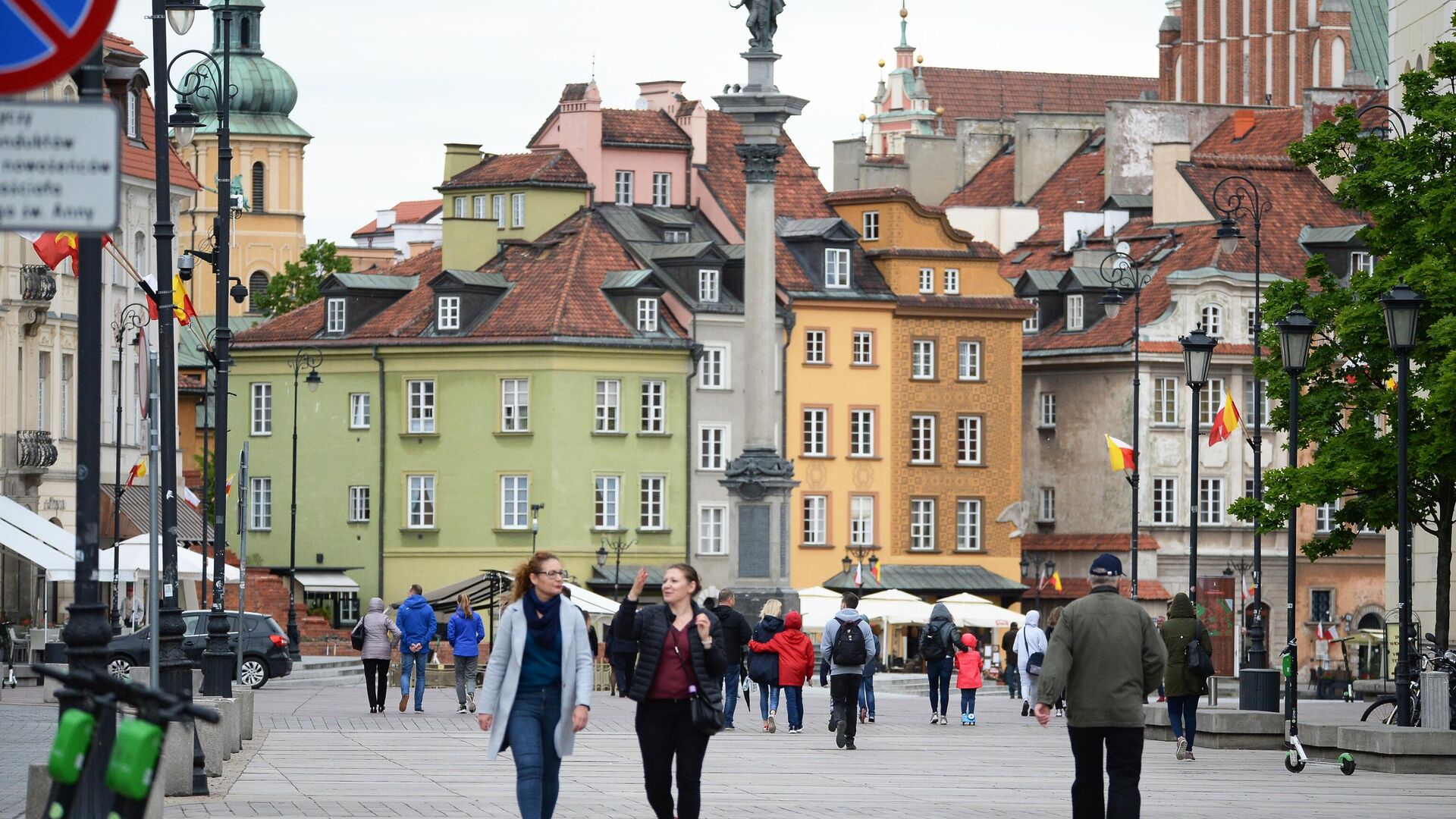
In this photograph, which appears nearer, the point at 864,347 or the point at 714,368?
the point at 714,368

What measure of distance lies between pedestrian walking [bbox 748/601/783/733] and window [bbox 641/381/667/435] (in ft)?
146

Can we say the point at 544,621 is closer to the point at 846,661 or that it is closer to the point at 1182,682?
the point at 1182,682

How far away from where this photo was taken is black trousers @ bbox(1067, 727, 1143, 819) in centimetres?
1584

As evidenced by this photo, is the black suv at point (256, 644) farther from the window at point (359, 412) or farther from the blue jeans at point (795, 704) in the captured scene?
the window at point (359, 412)

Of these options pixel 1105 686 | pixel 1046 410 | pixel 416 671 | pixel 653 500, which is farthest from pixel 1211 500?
pixel 1105 686

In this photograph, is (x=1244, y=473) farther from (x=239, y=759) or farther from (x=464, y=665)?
(x=239, y=759)

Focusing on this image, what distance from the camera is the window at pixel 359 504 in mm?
78875

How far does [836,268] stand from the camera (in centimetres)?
8138

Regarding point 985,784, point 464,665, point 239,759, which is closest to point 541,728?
point 985,784

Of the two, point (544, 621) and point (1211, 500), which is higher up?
point (1211, 500)

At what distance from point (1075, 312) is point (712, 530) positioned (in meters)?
12.7

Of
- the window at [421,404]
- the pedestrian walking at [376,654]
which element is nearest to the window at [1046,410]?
the window at [421,404]

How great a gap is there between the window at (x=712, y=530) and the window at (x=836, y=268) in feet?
23.8

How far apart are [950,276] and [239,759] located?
59.3 m
